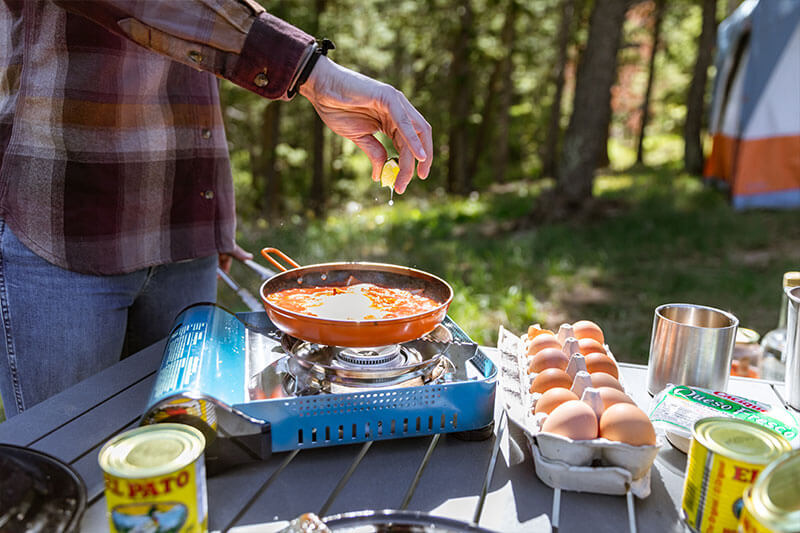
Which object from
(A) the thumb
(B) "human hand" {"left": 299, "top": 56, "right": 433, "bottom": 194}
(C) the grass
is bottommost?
(C) the grass

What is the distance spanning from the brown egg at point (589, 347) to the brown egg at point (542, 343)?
0.06m

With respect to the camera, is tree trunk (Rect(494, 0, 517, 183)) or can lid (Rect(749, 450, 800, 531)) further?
tree trunk (Rect(494, 0, 517, 183))

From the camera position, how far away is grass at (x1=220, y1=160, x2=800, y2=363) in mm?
4992

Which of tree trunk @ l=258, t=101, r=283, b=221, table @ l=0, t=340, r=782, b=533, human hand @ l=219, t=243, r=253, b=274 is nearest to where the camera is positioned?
table @ l=0, t=340, r=782, b=533

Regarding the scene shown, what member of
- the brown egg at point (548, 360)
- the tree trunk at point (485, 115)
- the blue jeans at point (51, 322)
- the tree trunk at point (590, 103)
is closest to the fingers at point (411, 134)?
the brown egg at point (548, 360)

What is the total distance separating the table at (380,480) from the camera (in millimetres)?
1191

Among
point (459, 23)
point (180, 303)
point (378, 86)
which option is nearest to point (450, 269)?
point (180, 303)

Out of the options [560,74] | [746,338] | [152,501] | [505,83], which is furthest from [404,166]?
[505,83]

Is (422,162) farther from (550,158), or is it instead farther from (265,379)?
(550,158)

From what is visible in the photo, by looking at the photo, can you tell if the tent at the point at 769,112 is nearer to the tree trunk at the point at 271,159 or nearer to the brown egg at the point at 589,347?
the brown egg at the point at 589,347

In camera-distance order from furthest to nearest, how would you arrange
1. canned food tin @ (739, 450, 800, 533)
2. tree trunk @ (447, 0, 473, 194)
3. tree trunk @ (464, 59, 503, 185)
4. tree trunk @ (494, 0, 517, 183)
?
tree trunk @ (464, 59, 503, 185)
tree trunk @ (494, 0, 517, 183)
tree trunk @ (447, 0, 473, 194)
canned food tin @ (739, 450, 800, 533)

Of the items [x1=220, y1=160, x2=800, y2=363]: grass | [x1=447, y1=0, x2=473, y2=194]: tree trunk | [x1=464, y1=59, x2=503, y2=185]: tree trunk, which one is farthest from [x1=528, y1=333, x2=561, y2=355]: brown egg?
[x1=464, y1=59, x2=503, y2=185]: tree trunk

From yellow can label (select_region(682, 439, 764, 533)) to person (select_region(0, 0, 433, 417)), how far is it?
857 mm

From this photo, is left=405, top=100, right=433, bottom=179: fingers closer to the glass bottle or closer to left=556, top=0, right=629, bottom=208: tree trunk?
the glass bottle
